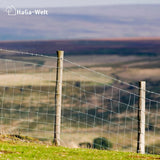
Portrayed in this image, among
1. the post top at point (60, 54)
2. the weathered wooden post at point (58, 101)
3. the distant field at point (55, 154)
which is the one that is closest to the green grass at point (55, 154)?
the distant field at point (55, 154)

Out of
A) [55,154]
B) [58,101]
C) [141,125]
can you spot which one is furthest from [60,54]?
[55,154]

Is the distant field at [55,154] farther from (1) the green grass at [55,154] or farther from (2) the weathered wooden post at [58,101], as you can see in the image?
(2) the weathered wooden post at [58,101]

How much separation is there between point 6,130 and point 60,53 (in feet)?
14.5

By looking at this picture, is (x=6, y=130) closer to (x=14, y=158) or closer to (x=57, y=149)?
(x=57, y=149)

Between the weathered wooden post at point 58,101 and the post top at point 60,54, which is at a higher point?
the post top at point 60,54

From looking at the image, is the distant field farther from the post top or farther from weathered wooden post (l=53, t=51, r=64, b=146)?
the post top

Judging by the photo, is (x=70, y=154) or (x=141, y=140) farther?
(x=141, y=140)

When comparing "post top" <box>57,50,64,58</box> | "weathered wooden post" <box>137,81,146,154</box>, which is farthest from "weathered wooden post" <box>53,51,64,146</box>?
"weathered wooden post" <box>137,81,146,154</box>

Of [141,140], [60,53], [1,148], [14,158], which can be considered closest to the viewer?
[14,158]

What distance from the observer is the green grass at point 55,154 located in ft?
57.8

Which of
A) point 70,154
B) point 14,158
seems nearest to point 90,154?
point 70,154

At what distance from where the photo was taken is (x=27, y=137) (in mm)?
23359

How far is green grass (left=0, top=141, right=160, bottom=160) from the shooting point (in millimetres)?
17625

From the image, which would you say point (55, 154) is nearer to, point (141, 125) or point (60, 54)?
point (141, 125)
